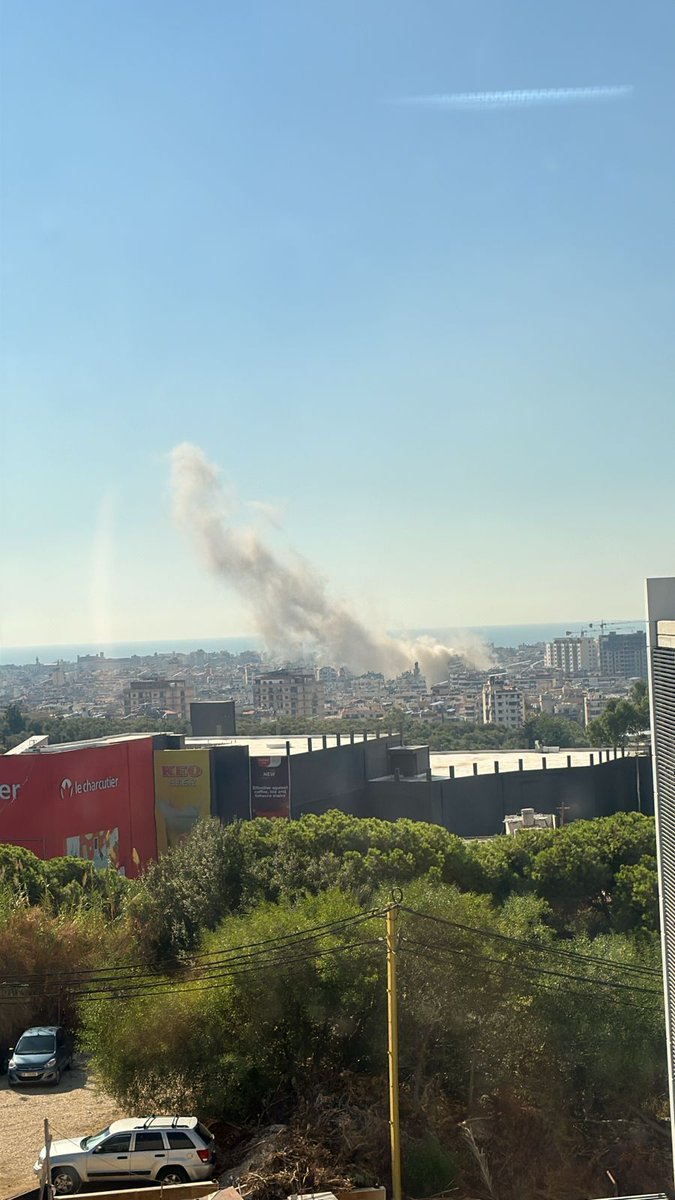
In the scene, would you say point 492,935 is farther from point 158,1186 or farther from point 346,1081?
point 158,1186

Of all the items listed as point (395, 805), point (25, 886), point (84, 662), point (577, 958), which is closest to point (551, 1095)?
point (577, 958)

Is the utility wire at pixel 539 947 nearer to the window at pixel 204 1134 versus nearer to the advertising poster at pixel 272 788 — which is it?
the window at pixel 204 1134

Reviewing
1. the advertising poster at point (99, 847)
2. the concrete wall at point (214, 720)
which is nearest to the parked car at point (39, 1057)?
the advertising poster at point (99, 847)

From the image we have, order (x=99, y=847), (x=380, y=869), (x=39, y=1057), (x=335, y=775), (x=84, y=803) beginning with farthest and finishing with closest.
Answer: (x=335, y=775) → (x=99, y=847) → (x=84, y=803) → (x=380, y=869) → (x=39, y=1057)

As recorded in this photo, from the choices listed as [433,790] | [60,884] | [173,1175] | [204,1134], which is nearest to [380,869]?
[60,884]

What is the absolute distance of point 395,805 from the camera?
2841 cm

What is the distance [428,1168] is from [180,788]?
17073 millimetres

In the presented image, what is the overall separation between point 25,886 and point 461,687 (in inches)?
3748

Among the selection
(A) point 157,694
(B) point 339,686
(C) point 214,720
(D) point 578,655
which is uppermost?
(D) point 578,655

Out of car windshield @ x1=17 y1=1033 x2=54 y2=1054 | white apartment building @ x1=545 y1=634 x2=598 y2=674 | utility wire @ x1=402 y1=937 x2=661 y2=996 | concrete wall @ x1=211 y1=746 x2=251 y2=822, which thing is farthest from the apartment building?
utility wire @ x1=402 y1=937 x2=661 y2=996

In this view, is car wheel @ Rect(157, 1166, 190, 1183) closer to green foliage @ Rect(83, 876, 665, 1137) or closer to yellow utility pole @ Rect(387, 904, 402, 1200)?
green foliage @ Rect(83, 876, 665, 1137)

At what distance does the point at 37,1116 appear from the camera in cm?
1180

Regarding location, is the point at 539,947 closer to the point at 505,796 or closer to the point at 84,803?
the point at 84,803

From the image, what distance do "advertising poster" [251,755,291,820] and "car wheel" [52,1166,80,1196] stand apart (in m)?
16.6
